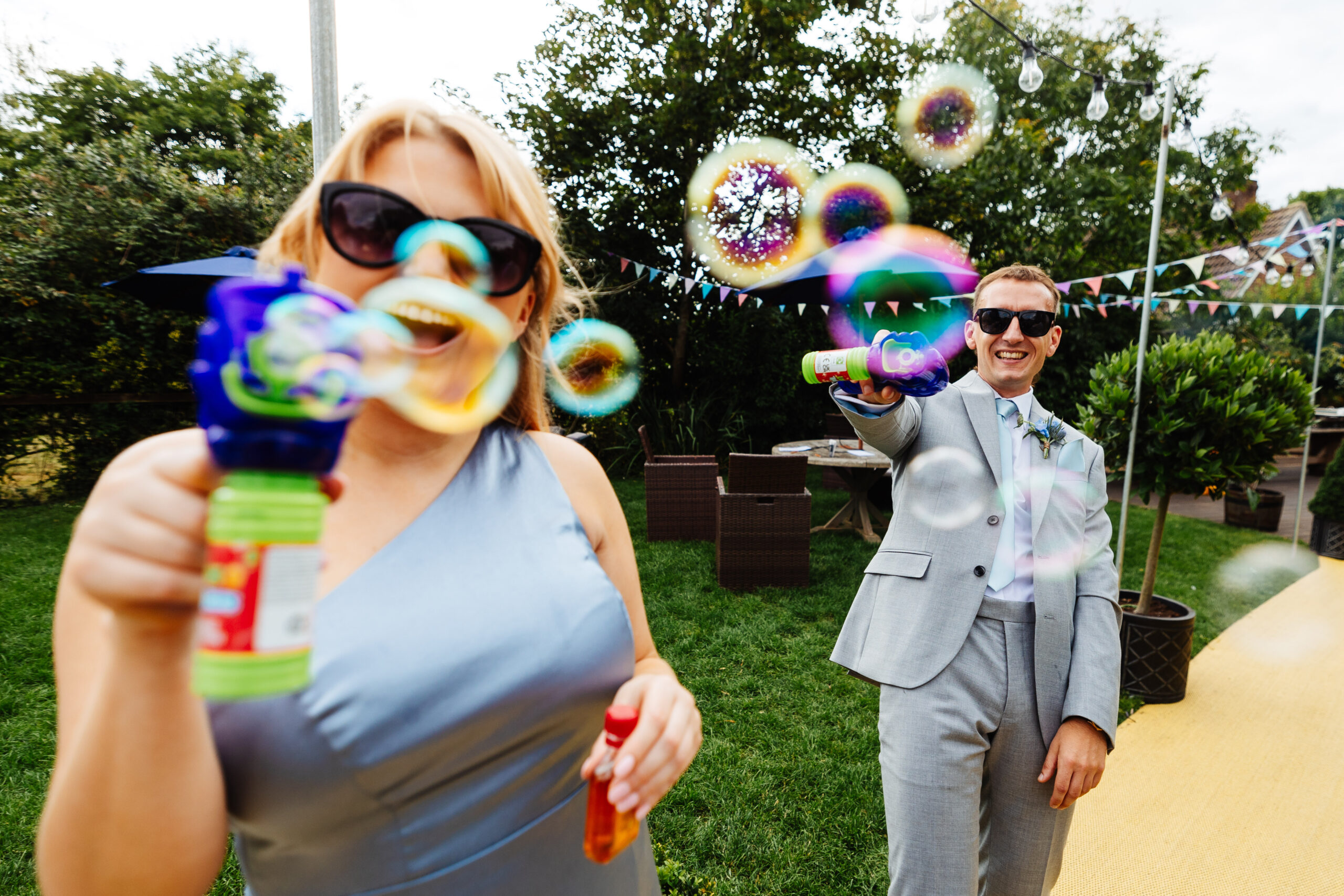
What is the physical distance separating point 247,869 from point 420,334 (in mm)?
759

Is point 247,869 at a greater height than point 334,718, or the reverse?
point 334,718

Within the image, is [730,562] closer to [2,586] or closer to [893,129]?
[2,586]

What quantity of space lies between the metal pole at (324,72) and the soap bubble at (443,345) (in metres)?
3.27

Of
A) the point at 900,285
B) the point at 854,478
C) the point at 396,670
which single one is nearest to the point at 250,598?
the point at 396,670

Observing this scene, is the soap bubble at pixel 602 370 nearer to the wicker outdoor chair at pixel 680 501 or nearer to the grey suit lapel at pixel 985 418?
the wicker outdoor chair at pixel 680 501

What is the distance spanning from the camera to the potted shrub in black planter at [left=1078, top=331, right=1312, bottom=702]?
12.7ft

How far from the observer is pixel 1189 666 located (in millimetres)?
4613

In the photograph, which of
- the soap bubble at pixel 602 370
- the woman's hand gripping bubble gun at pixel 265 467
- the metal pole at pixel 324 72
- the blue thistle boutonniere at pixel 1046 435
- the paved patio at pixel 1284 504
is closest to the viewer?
the woman's hand gripping bubble gun at pixel 265 467

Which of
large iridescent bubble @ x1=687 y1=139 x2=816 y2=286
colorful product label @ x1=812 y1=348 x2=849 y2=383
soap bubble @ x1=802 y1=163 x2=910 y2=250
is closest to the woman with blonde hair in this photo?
colorful product label @ x1=812 y1=348 x2=849 y2=383

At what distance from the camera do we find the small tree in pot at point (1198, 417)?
152 inches

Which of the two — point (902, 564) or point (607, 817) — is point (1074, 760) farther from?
point (607, 817)

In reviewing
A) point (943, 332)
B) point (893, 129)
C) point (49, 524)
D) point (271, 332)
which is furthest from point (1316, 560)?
point (49, 524)

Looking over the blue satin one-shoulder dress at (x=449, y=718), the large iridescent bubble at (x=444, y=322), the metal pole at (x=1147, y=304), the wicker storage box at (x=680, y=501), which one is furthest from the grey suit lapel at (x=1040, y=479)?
the wicker storage box at (x=680, y=501)

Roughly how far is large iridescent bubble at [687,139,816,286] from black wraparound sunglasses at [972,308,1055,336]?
828cm
